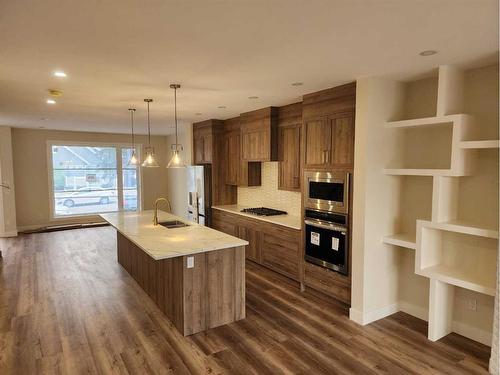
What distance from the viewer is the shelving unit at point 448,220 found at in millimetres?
2820

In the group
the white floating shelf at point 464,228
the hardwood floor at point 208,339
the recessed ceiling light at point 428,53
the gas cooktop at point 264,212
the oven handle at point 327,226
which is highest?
the recessed ceiling light at point 428,53

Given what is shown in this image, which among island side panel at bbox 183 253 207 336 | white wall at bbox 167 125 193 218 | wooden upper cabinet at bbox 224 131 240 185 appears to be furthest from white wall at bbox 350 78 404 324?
white wall at bbox 167 125 193 218

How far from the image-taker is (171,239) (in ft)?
11.3

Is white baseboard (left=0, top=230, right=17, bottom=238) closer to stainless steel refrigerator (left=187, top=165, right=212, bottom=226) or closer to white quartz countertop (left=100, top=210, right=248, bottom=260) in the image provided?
stainless steel refrigerator (left=187, top=165, right=212, bottom=226)

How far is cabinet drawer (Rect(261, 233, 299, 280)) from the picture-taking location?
4.40 meters

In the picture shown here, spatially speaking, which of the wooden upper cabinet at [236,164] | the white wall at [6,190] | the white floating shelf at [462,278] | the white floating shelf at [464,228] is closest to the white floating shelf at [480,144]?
the white floating shelf at [464,228]

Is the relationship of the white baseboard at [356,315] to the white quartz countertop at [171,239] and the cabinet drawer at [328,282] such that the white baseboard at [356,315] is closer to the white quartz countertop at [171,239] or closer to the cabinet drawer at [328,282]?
the cabinet drawer at [328,282]

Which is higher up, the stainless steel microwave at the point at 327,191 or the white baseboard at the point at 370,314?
the stainless steel microwave at the point at 327,191

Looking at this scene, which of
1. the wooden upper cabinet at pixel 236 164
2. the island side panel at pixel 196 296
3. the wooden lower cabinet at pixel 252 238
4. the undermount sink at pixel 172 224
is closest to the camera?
the island side panel at pixel 196 296

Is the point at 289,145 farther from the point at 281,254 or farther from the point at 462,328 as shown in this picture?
the point at 462,328

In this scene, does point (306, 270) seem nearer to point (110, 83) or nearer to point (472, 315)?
point (472, 315)

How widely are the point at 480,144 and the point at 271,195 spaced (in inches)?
134

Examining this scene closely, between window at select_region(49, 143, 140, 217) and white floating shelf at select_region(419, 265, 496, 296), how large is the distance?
26.4 feet

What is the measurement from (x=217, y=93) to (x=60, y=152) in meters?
6.23
